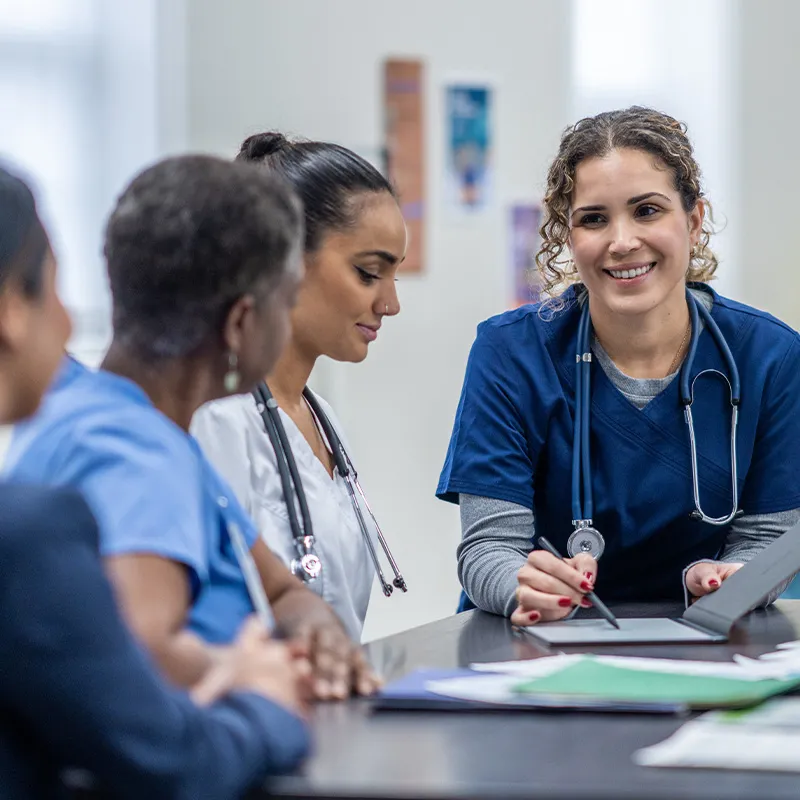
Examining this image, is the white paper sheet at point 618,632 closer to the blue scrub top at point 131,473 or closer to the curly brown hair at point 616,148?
the blue scrub top at point 131,473

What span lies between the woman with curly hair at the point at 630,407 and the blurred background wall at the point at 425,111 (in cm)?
141

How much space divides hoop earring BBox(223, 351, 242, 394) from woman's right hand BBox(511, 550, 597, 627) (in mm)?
559

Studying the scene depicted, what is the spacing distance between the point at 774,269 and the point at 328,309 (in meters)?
2.42

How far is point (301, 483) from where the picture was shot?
1507mm

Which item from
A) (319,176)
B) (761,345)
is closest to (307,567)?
(319,176)

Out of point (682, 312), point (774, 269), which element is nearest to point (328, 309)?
point (682, 312)

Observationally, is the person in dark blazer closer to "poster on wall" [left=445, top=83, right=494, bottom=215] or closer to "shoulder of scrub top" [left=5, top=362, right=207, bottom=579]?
"shoulder of scrub top" [left=5, top=362, right=207, bottom=579]

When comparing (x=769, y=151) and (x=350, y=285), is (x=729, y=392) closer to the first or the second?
(x=350, y=285)

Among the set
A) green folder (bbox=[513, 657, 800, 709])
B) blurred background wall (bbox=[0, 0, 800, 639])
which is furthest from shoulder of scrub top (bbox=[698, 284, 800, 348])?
blurred background wall (bbox=[0, 0, 800, 639])

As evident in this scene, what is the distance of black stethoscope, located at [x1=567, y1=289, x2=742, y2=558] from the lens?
1.66 m

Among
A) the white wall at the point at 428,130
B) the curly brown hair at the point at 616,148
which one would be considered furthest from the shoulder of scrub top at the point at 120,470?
the white wall at the point at 428,130

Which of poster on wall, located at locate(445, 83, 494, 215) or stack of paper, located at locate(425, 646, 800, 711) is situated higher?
poster on wall, located at locate(445, 83, 494, 215)

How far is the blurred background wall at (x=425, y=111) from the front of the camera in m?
3.15

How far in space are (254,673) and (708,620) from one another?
68 cm
